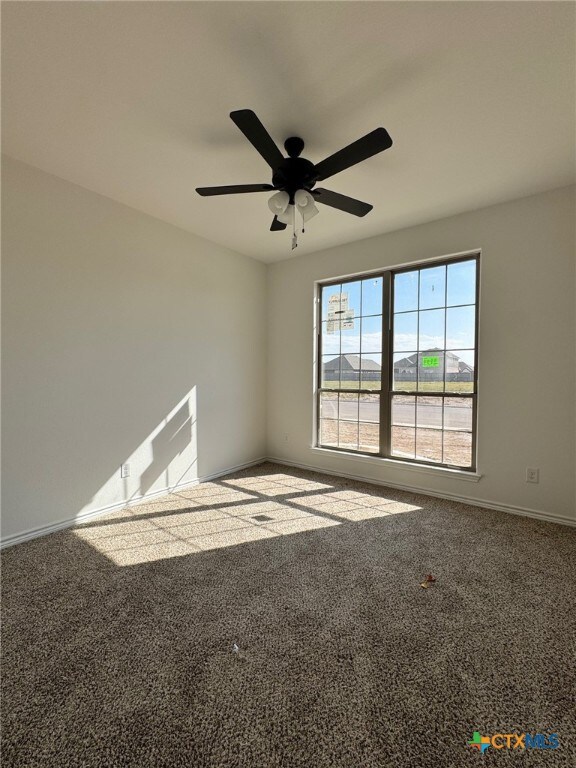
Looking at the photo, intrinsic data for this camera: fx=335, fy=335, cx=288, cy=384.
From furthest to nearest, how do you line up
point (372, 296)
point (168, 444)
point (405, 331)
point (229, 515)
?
point (372, 296)
point (405, 331)
point (168, 444)
point (229, 515)

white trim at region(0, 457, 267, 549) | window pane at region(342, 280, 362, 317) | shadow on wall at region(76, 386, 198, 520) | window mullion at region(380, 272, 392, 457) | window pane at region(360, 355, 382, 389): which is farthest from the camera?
window pane at region(342, 280, 362, 317)

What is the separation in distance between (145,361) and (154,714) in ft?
8.71

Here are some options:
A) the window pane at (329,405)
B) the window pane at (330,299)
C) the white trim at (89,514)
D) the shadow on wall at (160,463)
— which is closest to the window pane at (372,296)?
the window pane at (330,299)

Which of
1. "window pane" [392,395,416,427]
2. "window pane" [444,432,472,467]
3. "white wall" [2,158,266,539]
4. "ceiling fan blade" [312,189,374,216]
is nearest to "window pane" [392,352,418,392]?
"window pane" [392,395,416,427]

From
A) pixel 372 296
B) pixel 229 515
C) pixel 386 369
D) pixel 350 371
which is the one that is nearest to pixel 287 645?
pixel 229 515

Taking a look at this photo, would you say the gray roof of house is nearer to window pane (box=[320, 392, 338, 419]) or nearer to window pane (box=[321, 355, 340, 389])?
window pane (box=[321, 355, 340, 389])

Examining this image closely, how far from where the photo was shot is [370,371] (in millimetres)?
3967

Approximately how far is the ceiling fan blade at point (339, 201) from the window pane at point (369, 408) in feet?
7.08

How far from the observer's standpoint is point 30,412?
252cm

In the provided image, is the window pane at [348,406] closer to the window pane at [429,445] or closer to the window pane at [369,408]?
the window pane at [369,408]

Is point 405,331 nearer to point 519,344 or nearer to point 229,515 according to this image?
point 519,344

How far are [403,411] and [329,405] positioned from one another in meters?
0.96

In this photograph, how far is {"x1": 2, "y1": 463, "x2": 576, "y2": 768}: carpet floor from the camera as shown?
3.81 feet

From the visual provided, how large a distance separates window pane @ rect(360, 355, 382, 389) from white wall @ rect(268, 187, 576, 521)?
0.95 m
